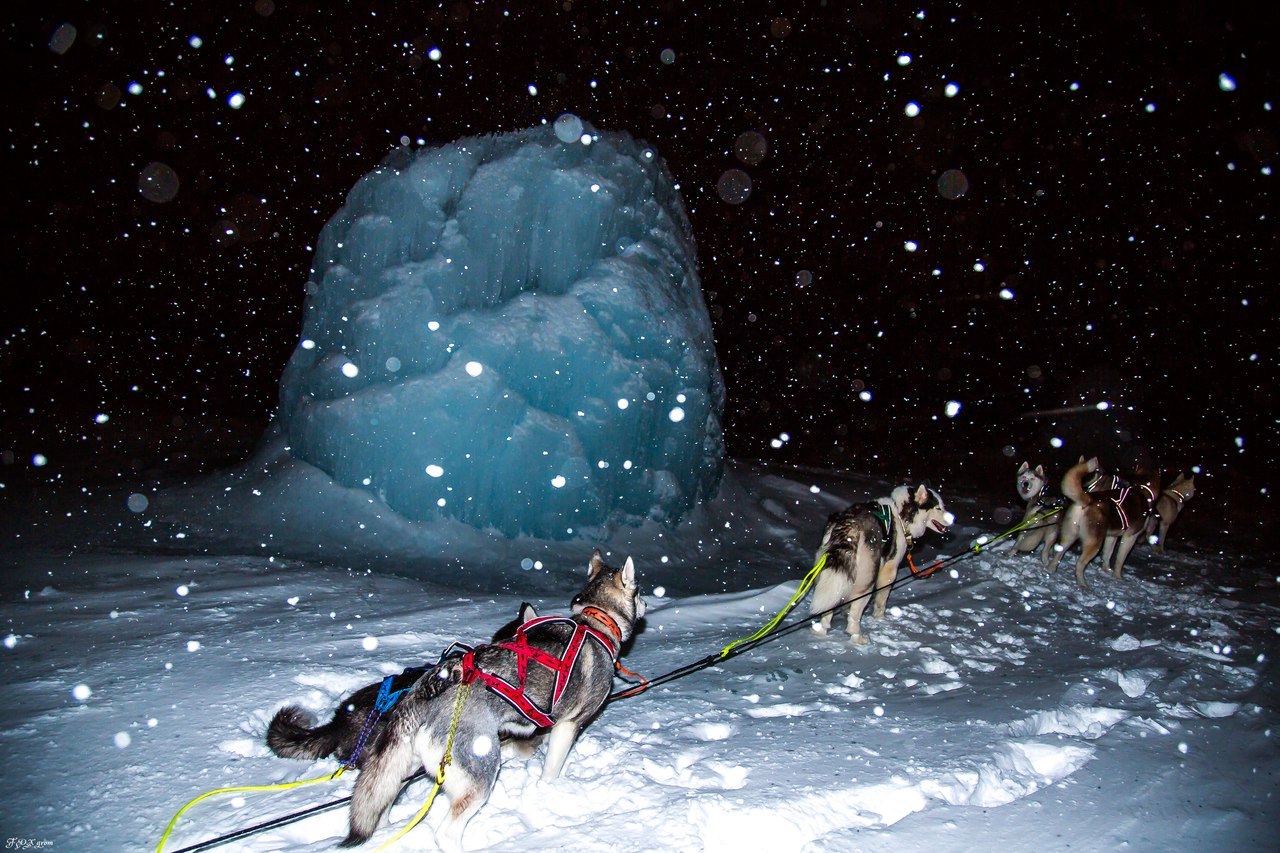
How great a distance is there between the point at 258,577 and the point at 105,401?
22117 millimetres

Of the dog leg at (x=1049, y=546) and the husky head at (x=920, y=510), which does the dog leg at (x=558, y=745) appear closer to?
the husky head at (x=920, y=510)

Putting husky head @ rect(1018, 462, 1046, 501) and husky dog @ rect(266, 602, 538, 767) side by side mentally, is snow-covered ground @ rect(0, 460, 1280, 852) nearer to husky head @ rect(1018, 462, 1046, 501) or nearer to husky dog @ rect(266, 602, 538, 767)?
husky dog @ rect(266, 602, 538, 767)

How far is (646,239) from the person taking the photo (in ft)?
32.7

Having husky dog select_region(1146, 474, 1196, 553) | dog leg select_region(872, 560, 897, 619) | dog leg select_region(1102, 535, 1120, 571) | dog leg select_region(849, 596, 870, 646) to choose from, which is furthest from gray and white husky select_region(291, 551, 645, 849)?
husky dog select_region(1146, 474, 1196, 553)

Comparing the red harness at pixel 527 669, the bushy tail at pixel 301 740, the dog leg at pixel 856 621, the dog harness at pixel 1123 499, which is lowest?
the dog leg at pixel 856 621

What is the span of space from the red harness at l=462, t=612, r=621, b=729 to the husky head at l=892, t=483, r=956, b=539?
12.0 feet

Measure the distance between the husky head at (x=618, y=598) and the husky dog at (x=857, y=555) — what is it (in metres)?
2.19

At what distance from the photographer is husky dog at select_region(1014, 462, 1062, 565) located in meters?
7.43

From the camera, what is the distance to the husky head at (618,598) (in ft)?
9.50

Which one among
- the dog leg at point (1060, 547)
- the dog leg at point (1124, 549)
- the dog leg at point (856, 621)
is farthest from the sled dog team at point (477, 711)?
the dog leg at point (1124, 549)

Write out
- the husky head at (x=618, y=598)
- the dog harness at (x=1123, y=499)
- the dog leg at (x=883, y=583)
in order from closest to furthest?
the husky head at (x=618, y=598), the dog leg at (x=883, y=583), the dog harness at (x=1123, y=499)

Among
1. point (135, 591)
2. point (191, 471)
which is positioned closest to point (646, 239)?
point (135, 591)

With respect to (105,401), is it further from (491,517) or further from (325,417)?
(491,517)

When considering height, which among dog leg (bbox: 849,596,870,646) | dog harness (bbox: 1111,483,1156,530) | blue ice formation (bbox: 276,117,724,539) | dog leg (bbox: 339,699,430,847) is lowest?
dog leg (bbox: 849,596,870,646)
